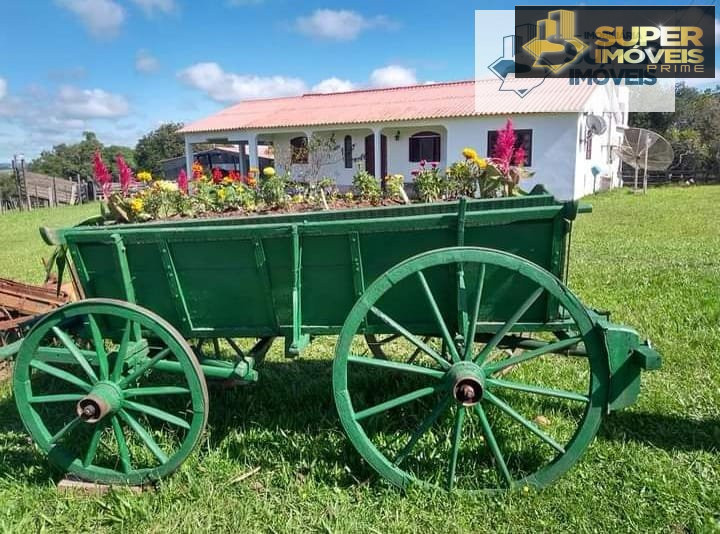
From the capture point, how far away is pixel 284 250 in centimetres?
246

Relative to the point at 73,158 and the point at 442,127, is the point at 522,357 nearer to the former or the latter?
the point at 442,127

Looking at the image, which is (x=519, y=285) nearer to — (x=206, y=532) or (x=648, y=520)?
(x=648, y=520)

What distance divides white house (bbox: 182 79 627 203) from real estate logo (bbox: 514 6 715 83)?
1.04 meters

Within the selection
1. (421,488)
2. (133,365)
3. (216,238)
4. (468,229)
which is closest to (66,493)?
(133,365)

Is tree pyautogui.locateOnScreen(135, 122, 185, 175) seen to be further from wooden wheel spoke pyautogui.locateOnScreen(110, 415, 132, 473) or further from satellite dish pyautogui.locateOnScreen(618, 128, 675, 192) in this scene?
wooden wheel spoke pyautogui.locateOnScreen(110, 415, 132, 473)

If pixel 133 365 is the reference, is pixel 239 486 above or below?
below

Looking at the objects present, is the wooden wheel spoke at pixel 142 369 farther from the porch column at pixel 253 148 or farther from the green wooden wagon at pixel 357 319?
the porch column at pixel 253 148

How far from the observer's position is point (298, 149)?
75.9ft

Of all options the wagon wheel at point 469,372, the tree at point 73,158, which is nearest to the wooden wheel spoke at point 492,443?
the wagon wheel at point 469,372

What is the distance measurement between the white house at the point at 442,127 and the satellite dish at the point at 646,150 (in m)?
1.01

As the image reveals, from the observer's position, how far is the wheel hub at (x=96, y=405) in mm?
2418

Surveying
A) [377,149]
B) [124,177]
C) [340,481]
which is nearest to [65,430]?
[340,481]

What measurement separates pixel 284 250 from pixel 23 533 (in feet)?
5.43

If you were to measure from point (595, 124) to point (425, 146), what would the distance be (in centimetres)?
614
